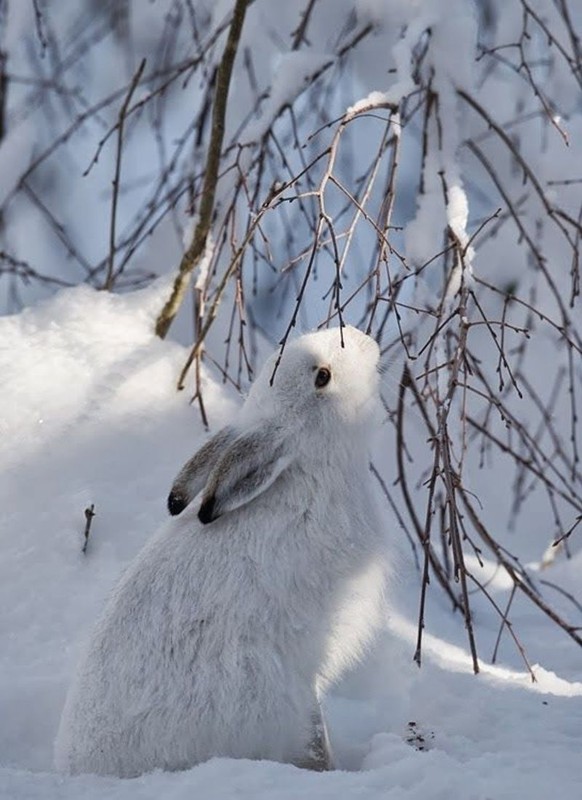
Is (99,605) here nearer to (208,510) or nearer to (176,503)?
(176,503)

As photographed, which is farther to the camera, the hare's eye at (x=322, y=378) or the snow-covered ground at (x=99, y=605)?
the hare's eye at (x=322, y=378)

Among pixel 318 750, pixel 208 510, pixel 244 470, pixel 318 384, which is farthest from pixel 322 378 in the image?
pixel 318 750

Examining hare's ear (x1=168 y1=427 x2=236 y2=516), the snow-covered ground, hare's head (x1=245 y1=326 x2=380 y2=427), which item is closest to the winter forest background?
the snow-covered ground

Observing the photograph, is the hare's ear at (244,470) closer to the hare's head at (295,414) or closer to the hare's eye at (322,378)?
the hare's head at (295,414)

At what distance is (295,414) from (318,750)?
0.64 meters

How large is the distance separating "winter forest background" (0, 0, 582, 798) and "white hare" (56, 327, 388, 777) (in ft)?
0.54

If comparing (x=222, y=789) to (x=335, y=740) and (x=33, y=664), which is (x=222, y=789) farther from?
(x=33, y=664)

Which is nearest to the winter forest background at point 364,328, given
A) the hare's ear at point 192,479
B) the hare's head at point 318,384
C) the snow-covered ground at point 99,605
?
the snow-covered ground at point 99,605

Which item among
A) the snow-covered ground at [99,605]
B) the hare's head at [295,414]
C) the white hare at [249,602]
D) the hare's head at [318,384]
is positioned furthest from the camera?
the hare's head at [318,384]

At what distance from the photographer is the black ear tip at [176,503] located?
2.31m

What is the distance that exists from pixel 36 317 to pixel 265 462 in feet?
4.74

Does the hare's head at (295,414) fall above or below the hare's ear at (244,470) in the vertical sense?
above

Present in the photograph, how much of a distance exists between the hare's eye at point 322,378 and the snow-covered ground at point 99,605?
1.42ft

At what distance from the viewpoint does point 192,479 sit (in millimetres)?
2322
